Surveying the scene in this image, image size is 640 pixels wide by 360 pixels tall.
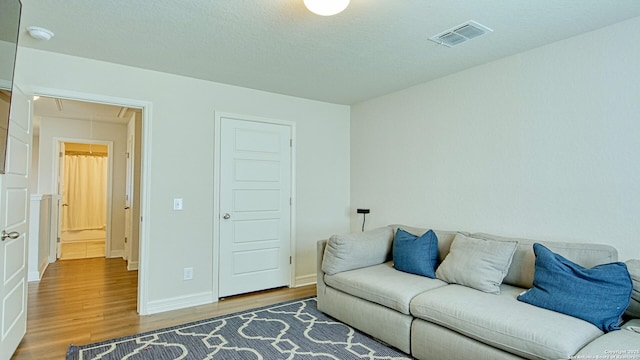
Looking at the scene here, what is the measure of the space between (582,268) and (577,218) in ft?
1.88

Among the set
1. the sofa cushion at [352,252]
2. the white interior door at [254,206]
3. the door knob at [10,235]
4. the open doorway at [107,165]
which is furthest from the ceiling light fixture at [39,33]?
the sofa cushion at [352,252]

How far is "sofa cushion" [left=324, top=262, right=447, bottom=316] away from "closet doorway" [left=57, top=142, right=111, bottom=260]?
21.1ft

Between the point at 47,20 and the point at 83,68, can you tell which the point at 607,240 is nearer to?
the point at 47,20

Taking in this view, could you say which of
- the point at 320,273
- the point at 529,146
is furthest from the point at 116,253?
the point at 529,146

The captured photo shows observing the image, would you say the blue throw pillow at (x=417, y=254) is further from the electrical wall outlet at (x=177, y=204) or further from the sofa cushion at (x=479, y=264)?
the electrical wall outlet at (x=177, y=204)

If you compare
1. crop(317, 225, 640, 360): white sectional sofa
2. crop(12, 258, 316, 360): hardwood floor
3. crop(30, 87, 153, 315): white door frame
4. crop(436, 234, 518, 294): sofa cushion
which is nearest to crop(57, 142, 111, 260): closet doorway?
crop(12, 258, 316, 360): hardwood floor

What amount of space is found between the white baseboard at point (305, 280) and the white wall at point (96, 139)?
3605 mm

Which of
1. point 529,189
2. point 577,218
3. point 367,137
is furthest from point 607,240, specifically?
point 367,137

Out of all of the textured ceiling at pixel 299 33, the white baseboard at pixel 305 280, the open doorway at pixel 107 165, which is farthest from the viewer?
the open doorway at pixel 107 165

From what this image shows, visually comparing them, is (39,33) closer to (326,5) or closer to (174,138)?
(174,138)

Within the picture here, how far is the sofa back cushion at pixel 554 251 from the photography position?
2348mm

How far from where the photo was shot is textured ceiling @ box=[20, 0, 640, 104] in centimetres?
221

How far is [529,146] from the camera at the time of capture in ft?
9.60

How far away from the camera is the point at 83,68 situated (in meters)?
3.11
